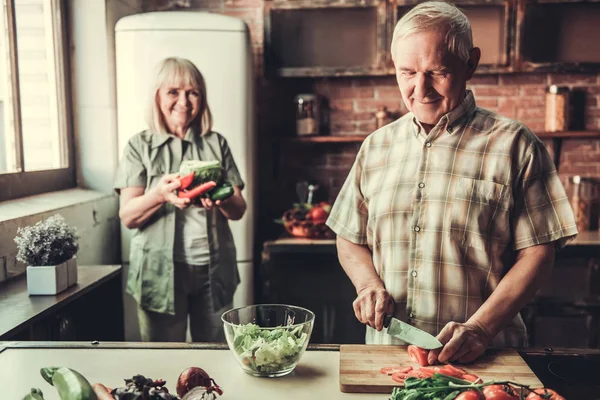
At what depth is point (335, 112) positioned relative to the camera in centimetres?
383

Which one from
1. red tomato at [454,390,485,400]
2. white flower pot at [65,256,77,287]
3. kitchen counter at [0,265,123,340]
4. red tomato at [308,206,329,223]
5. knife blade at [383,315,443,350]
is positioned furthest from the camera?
red tomato at [308,206,329,223]

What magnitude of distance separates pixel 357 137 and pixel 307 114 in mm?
321

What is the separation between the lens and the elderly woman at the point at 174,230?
2.61m

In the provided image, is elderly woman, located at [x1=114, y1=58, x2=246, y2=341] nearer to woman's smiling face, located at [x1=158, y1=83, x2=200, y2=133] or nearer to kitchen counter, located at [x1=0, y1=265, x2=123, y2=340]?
woman's smiling face, located at [x1=158, y1=83, x2=200, y2=133]

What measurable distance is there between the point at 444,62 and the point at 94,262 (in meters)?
2.19

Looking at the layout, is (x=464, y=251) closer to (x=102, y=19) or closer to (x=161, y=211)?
(x=161, y=211)

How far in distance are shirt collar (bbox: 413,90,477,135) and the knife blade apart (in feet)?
1.74

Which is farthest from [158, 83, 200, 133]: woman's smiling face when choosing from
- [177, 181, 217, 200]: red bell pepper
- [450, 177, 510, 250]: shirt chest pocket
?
[450, 177, 510, 250]: shirt chest pocket

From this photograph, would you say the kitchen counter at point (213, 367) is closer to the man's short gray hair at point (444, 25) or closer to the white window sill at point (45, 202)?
the man's short gray hair at point (444, 25)

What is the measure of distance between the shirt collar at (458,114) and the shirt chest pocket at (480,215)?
0.52 ft

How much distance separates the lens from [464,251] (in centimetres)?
161

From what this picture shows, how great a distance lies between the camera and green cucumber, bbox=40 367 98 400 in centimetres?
104

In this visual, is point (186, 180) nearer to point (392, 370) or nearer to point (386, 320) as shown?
point (386, 320)

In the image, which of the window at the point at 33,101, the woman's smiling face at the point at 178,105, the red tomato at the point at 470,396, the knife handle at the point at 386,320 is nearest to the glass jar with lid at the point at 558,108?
the woman's smiling face at the point at 178,105
